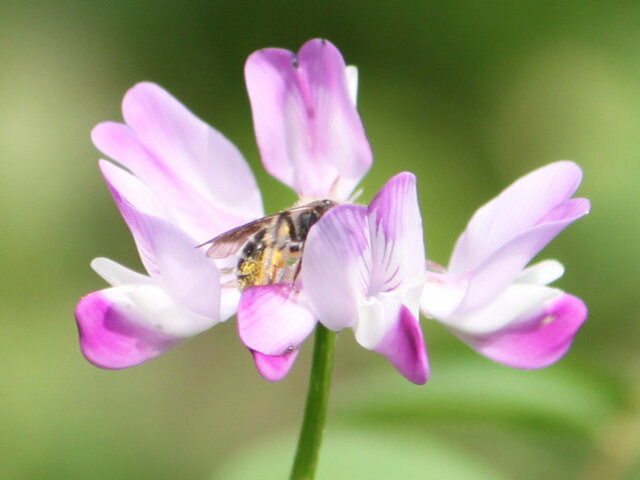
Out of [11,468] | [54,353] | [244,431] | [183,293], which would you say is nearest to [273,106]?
[183,293]

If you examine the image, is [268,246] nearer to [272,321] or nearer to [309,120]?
[272,321]

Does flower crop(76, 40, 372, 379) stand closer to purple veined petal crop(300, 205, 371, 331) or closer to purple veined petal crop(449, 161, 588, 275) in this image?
purple veined petal crop(300, 205, 371, 331)

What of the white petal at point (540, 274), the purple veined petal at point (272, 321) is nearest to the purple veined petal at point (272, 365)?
the purple veined petal at point (272, 321)

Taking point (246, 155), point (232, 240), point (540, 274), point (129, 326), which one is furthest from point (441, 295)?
point (246, 155)

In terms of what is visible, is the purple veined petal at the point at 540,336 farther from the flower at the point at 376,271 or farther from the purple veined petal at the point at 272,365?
the purple veined petal at the point at 272,365

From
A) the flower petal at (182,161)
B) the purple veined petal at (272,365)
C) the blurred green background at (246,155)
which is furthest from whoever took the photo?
the blurred green background at (246,155)

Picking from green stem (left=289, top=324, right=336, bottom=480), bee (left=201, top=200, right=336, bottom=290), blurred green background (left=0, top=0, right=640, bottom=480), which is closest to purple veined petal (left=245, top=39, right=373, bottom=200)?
bee (left=201, top=200, right=336, bottom=290)
